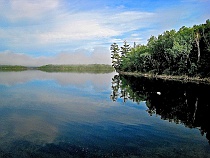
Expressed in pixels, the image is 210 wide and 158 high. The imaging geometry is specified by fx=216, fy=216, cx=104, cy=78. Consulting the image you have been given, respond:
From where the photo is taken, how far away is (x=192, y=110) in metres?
23.4

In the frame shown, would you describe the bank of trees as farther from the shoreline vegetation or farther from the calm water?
the calm water

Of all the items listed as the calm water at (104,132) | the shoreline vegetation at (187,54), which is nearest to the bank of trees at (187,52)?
the shoreline vegetation at (187,54)

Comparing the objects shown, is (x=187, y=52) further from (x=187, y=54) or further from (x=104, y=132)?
(x=104, y=132)

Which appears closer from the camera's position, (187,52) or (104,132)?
(104,132)

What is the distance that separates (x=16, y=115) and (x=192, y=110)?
18.3 m

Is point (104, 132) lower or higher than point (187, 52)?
lower

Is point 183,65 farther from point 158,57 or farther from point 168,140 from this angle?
point 168,140

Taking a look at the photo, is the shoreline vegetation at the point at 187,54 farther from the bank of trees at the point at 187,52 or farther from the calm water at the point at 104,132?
the calm water at the point at 104,132

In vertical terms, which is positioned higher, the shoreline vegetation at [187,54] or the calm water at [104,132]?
the shoreline vegetation at [187,54]

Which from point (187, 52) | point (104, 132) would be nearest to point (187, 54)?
point (187, 52)

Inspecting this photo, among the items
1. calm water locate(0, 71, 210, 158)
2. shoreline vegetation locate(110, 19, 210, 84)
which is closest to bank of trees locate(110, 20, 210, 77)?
shoreline vegetation locate(110, 19, 210, 84)

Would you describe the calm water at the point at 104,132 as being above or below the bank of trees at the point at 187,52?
below

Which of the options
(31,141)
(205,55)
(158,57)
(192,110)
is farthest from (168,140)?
(158,57)

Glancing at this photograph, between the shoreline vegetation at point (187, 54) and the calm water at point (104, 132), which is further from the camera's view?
the shoreline vegetation at point (187, 54)
